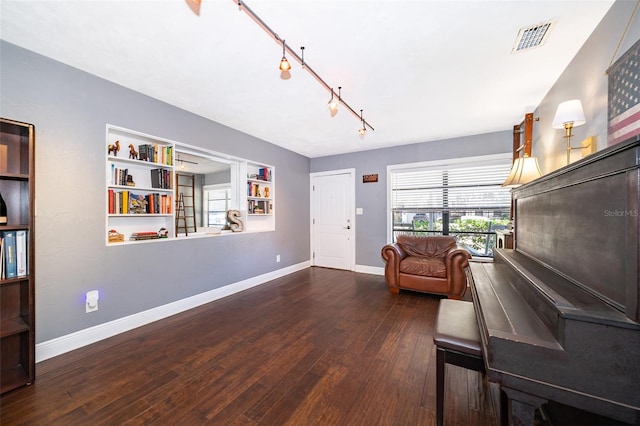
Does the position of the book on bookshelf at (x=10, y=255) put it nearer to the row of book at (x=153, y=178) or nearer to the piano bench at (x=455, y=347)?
the row of book at (x=153, y=178)

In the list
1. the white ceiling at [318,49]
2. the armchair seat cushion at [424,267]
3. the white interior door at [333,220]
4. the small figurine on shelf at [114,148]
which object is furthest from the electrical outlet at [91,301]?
the white interior door at [333,220]

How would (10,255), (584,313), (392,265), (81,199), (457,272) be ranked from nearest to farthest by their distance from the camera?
(584,313) < (10,255) < (81,199) < (457,272) < (392,265)

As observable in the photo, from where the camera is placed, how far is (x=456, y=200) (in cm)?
426

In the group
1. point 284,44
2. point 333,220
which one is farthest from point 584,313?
point 333,220

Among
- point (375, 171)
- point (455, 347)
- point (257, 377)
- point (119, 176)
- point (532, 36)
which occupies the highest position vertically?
point (532, 36)

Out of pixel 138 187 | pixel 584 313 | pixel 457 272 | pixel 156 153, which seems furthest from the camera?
pixel 457 272

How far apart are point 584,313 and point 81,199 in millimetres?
3401

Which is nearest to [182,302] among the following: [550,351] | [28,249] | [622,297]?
[28,249]

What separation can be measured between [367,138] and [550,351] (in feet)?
12.7

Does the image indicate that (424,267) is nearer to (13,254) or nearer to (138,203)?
(138,203)

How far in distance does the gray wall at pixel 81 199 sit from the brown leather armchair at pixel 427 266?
277 cm

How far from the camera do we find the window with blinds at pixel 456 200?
396cm

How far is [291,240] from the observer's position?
A: 16.3 feet

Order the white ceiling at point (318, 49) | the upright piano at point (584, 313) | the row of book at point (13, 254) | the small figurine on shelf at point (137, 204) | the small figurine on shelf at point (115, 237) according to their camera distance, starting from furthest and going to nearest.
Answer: the small figurine on shelf at point (137, 204) → the small figurine on shelf at point (115, 237) → the row of book at point (13, 254) → the white ceiling at point (318, 49) → the upright piano at point (584, 313)
